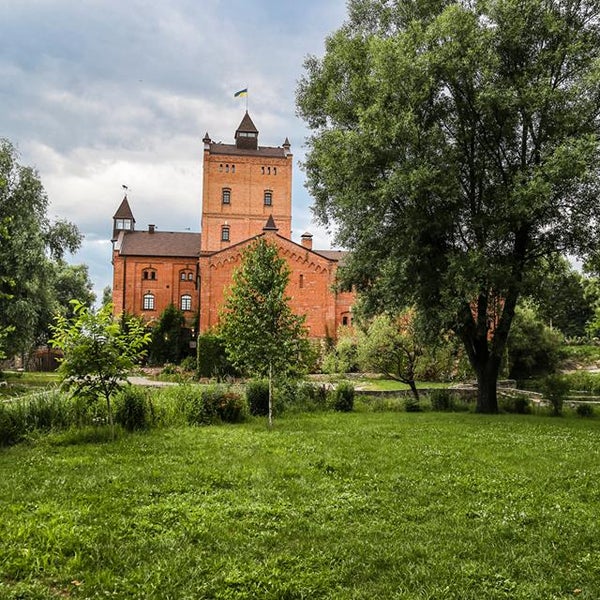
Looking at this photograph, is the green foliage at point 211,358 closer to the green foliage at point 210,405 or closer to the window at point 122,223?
the green foliage at point 210,405

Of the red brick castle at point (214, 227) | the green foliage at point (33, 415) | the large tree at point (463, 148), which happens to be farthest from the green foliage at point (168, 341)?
the green foliage at point (33, 415)

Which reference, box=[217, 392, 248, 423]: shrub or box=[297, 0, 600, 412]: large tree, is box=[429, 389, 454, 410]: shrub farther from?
box=[217, 392, 248, 423]: shrub

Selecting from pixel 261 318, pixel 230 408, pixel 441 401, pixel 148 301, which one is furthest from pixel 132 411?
pixel 148 301

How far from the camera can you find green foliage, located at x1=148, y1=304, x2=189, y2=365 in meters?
44.9

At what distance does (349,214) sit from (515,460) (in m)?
9.73

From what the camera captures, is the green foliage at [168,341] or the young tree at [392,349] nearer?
the young tree at [392,349]

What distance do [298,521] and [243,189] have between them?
158 ft

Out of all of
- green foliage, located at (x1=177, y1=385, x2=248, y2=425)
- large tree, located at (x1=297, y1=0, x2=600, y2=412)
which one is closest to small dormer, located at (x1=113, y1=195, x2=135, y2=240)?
large tree, located at (x1=297, y1=0, x2=600, y2=412)

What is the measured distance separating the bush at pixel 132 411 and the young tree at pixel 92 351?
1.14 meters

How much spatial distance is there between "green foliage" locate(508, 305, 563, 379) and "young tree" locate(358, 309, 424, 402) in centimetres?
1490

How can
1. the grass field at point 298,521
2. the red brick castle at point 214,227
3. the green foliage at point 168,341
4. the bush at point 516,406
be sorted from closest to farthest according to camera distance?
the grass field at point 298,521
the bush at point 516,406
the green foliage at point 168,341
the red brick castle at point 214,227

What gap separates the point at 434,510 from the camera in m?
6.48

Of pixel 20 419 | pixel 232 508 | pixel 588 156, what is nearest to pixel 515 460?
pixel 232 508

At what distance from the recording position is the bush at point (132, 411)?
504 inches
